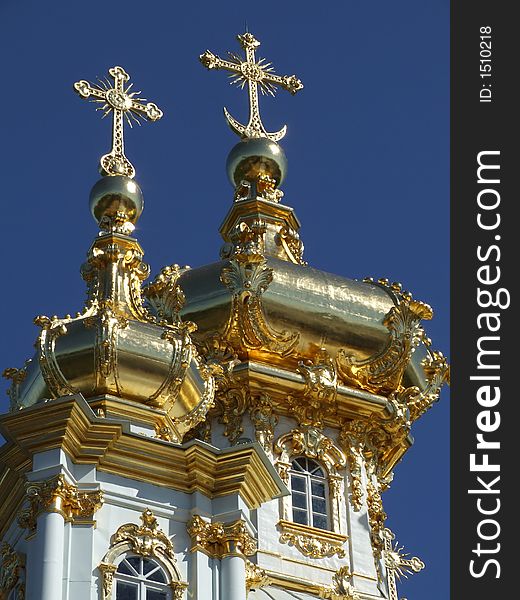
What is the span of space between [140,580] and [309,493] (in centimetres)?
624

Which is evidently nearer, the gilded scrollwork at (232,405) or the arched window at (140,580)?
the arched window at (140,580)

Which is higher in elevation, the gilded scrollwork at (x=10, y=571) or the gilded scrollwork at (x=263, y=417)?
the gilded scrollwork at (x=263, y=417)

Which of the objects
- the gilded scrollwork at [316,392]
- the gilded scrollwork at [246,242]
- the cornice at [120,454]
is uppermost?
the gilded scrollwork at [246,242]

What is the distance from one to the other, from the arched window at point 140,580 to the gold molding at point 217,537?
51 centimetres

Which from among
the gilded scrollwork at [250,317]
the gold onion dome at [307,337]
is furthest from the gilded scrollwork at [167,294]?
the gilded scrollwork at [250,317]

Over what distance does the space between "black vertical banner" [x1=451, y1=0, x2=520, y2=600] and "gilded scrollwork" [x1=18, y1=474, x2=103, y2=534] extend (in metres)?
4.02

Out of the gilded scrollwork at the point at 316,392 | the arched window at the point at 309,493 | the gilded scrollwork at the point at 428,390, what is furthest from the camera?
the gilded scrollwork at the point at 428,390

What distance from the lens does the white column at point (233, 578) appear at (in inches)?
864

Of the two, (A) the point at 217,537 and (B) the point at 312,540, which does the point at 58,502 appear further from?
(B) the point at 312,540

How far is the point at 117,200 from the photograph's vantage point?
1049 inches

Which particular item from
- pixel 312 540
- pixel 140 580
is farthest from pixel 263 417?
pixel 140 580

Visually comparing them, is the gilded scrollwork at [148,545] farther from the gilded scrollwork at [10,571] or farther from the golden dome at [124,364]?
the golden dome at [124,364]

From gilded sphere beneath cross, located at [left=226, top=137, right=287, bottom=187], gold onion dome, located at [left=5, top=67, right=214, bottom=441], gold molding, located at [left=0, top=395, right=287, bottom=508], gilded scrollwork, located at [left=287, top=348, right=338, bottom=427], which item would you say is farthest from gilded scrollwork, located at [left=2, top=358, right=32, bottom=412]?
gilded sphere beneath cross, located at [left=226, top=137, right=287, bottom=187]

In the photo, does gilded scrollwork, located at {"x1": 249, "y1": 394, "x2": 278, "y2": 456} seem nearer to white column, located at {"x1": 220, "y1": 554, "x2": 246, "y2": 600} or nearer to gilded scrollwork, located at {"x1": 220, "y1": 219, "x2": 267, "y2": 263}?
gilded scrollwork, located at {"x1": 220, "y1": 219, "x2": 267, "y2": 263}
